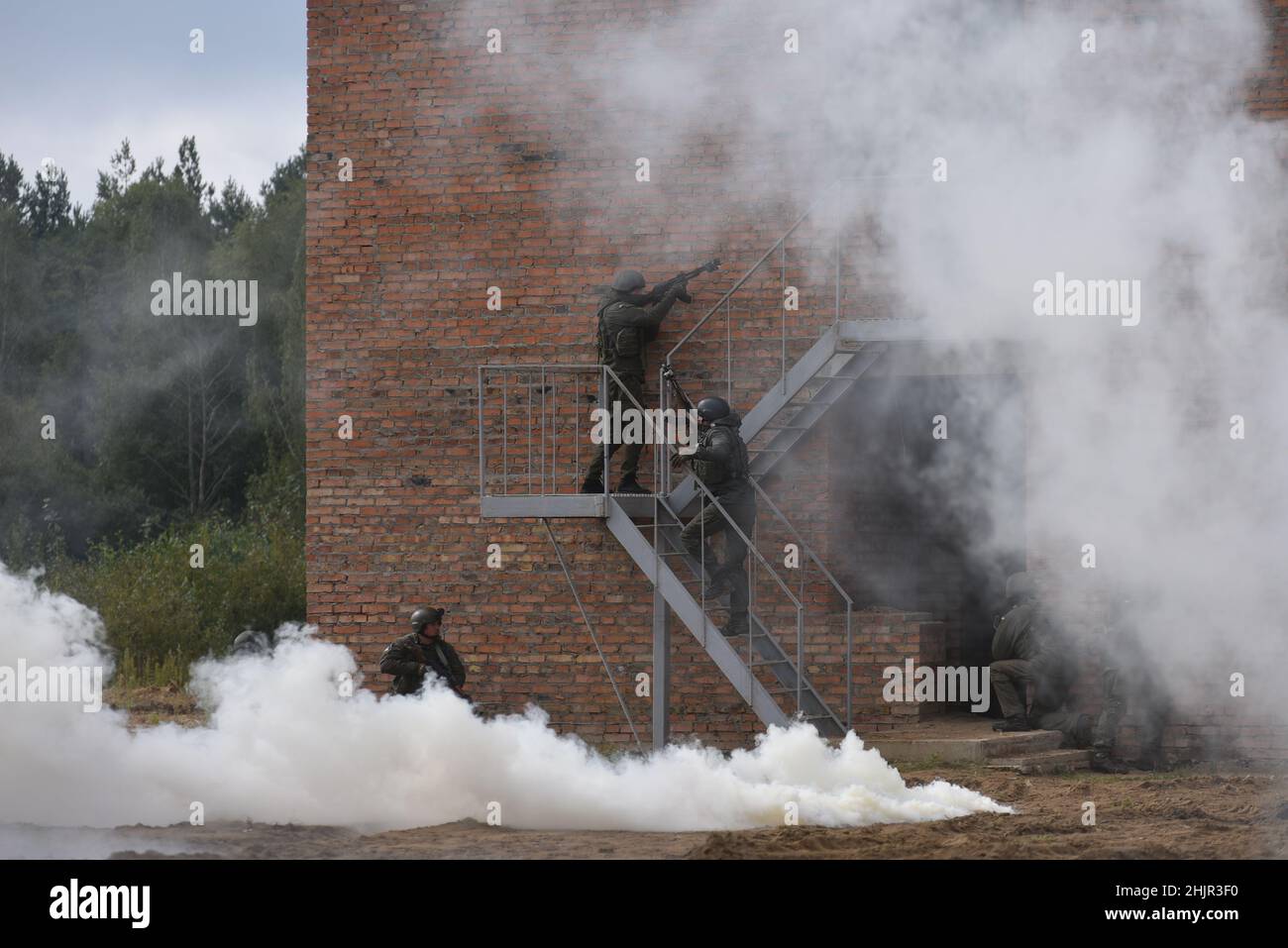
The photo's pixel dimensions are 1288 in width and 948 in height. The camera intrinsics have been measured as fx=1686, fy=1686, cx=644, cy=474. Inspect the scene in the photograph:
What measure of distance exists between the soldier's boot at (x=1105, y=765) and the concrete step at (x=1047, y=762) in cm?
8

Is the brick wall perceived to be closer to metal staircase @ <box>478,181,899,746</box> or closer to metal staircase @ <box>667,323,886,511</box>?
metal staircase @ <box>478,181,899,746</box>

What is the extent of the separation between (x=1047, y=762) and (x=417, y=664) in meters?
4.82

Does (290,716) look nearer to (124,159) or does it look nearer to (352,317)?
(352,317)

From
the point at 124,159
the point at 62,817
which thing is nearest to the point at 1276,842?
the point at 62,817

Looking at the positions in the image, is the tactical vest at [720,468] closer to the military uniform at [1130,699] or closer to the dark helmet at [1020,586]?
the dark helmet at [1020,586]

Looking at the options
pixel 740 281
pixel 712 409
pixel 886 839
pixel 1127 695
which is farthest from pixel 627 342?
pixel 886 839

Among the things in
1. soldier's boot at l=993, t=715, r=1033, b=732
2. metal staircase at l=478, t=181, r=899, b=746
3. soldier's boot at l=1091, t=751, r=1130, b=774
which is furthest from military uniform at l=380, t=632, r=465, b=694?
soldier's boot at l=1091, t=751, r=1130, b=774

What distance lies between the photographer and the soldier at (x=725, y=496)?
489 inches

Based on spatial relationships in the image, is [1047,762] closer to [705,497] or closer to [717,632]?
[717,632]

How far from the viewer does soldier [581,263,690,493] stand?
Result: 1360 centimetres

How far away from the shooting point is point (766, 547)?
545 inches

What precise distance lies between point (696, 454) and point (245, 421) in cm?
2400

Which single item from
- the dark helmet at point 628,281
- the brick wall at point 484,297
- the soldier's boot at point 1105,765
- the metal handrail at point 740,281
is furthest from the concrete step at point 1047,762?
the dark helmet at point 628,281

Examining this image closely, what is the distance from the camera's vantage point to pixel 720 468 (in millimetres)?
12445
